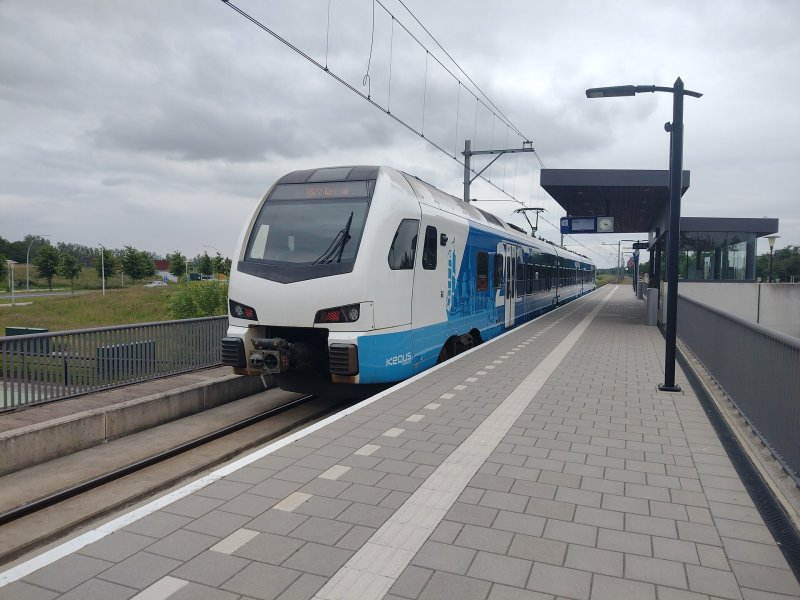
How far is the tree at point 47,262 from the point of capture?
63.4 metres

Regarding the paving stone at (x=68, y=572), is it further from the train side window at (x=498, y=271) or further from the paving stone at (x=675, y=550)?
the train side window at (x=498, y=271)

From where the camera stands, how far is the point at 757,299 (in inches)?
890

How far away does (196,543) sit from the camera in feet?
11.4

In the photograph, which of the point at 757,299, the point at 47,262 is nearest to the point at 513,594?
the point at 757,299

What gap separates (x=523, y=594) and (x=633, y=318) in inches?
790

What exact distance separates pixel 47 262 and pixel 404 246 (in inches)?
2645

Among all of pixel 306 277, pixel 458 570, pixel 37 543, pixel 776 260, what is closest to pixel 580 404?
pixel 306 277

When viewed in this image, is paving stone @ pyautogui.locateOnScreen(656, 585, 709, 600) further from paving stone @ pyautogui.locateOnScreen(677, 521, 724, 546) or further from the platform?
paving stone @ pyautogui.locateOnScreen(677, 521, 724, 546)

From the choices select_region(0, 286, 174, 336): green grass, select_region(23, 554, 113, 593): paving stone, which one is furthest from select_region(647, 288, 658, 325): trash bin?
select_region(0, 286, 174, 336): green grass

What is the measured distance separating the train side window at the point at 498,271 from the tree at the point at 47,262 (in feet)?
208

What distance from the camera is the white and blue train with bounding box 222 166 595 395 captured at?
24.1 ft

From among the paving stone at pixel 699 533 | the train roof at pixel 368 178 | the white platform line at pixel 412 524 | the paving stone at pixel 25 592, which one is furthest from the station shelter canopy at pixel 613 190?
the paving stone at pixel 25 592

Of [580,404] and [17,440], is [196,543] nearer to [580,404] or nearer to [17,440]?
[17,440]

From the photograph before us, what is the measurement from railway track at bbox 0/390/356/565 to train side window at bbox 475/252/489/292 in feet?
13.4
